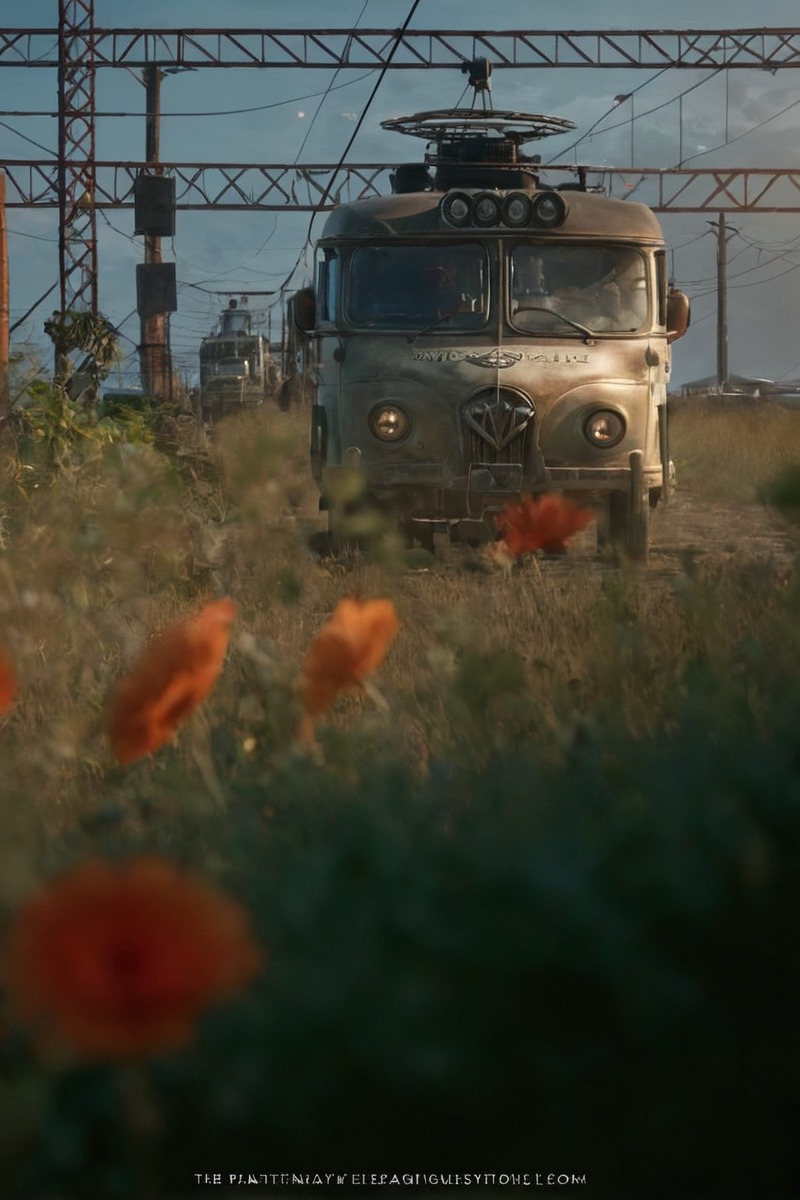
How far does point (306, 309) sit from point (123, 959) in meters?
9.69

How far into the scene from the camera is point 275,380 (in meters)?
38.6

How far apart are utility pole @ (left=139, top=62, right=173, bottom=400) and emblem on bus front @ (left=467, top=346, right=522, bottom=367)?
20.1 metres

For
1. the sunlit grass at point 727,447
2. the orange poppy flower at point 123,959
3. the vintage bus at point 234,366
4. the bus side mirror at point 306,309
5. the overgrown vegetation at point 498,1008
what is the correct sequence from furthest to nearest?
1. the vintage bus at point 234,366
2. the sunlit grass at point 727,447
3. the bus side mirror at point 306,309
4. the overgrown vegetation at point 498,1008
5. the orange poppy flower at point 123,959

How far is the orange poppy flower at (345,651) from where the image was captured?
241 centimetres

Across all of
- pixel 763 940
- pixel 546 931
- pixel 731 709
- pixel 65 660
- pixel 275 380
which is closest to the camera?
pixel 546 931

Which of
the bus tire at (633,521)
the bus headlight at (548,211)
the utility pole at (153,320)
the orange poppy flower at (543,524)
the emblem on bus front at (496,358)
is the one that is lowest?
the bus tire at (633,521)

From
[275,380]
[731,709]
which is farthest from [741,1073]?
[275,380]

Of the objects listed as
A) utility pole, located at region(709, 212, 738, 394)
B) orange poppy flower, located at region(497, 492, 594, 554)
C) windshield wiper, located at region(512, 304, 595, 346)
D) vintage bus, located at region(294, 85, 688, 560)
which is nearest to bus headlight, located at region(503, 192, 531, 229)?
vintage bus, located at region(294, 85, 688, 560)

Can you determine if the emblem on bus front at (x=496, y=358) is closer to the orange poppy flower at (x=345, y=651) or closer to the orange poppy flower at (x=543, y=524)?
the orange poppy flower at (x=543, y=524)

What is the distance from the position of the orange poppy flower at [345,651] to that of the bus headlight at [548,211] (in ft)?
26.8

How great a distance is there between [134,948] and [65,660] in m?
3.68

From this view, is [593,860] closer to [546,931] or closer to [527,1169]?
[546,931]

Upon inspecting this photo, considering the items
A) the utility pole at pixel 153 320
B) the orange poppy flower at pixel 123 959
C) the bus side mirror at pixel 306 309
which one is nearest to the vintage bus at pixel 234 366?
the utility pole at pixel 153 320

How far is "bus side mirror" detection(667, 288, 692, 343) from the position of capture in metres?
10.8
